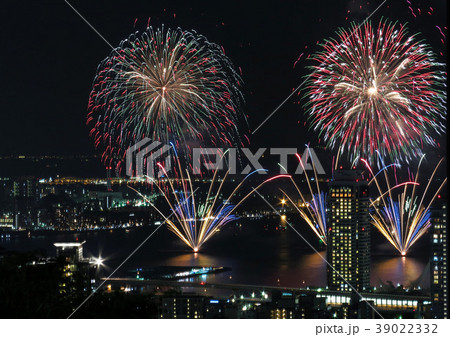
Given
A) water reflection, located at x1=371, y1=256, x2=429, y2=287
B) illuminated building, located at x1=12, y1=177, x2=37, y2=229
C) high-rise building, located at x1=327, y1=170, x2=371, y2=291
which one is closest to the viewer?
water reflection, located at x1=371, y1=256, x2=429, y2=287

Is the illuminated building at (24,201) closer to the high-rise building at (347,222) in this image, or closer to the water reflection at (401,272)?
the water reflection at (401,272)

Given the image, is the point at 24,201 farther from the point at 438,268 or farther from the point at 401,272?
the point at 438,268

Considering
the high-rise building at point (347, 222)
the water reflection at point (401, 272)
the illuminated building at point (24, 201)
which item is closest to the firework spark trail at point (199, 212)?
the illuminated building at point (24, 201)

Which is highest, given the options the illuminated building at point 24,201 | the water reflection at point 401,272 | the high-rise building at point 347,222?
the illuminated building at point 24,201

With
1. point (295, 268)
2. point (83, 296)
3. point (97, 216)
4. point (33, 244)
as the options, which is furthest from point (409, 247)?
point (83, 296)

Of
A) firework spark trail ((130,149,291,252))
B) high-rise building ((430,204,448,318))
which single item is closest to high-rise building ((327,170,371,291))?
high-rise building ((430,204,448,318))

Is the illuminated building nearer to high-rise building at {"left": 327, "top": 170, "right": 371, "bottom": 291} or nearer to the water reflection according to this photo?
the water reflection

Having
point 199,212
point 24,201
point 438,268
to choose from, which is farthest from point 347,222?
point 24,201

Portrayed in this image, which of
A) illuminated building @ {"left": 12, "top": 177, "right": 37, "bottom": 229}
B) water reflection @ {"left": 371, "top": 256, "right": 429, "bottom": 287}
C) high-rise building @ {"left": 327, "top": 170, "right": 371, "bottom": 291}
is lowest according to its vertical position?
water reflection @ {"left": 371, "top": 256, "right": 429, "bottom": 287}
